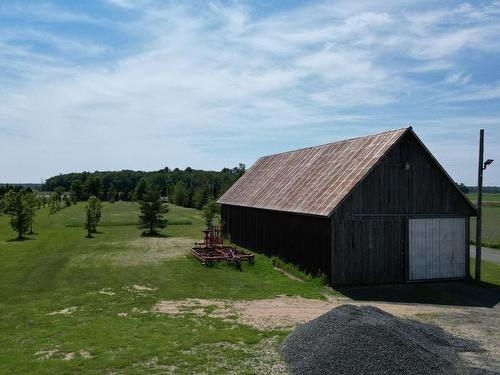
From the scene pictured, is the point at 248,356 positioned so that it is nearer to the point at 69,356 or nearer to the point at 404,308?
the point at 69,356

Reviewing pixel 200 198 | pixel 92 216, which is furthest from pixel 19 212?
pixel 200 198

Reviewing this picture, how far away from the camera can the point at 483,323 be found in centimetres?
1555

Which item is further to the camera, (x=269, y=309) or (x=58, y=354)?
(x=269, y=309)

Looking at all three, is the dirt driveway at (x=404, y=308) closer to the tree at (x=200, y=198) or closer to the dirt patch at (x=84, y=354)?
the dirt patch at (x=84, y=354)

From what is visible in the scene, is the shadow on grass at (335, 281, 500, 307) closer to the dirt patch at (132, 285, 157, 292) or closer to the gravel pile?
the gravel pile

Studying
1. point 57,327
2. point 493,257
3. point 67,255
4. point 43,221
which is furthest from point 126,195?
point 57,327

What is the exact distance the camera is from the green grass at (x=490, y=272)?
938 inches

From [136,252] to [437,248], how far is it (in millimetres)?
19737

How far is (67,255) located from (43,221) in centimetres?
3084

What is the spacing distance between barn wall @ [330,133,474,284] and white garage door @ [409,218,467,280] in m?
0.43

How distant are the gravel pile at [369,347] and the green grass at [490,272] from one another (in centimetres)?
1246

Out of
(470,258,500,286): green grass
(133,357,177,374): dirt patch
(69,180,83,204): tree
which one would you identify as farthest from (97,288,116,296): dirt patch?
(69,180,83,204): tree

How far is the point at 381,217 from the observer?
74.4ft

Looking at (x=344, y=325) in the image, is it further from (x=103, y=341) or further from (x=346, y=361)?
(x=103, y=341)
